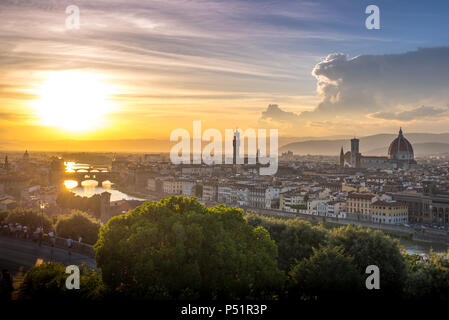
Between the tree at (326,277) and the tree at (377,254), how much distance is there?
3.70 ft

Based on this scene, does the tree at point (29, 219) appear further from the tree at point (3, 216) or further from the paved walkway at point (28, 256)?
the paved walkway at point (28, 256)

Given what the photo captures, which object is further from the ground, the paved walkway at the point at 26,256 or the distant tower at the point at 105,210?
the paved walkway at the point at 26,256

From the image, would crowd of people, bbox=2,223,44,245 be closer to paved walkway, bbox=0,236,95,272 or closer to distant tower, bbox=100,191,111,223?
paved walkway, bbox=0,236,95,272

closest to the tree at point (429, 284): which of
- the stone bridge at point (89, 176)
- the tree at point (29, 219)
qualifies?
the tree at point (29, 219)

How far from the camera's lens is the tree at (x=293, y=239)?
13141mm

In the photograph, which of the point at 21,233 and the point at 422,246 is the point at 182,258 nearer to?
the point at 21,233

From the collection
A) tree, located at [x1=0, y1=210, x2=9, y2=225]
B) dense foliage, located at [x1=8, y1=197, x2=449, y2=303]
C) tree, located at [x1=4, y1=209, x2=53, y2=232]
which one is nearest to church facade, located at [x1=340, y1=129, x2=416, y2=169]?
tree, located at [x1=0, y1=210, x2=9, y2=225]

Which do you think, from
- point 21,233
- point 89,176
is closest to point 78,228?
point 21,233

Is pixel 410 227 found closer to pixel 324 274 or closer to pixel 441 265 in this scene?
pixel 441 265

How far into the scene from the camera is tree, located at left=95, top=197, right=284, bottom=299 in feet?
26.2

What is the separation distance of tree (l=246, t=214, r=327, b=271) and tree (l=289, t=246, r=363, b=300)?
2.67 m

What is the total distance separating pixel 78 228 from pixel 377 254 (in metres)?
8.25

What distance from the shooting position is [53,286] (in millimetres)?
8094
